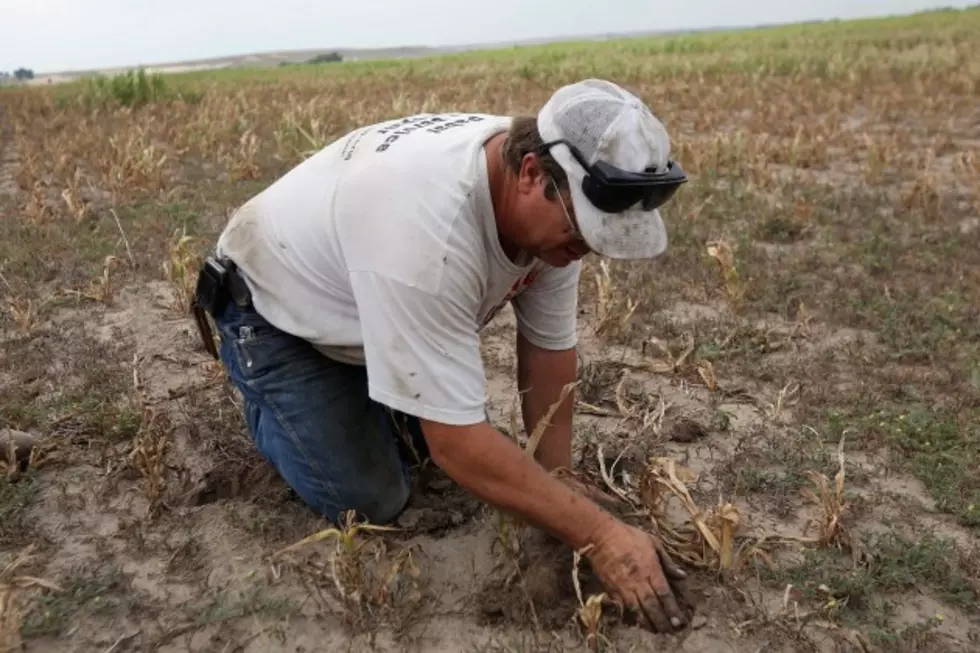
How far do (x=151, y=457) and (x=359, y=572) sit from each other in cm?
94

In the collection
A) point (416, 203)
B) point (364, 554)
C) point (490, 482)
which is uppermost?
point (416, 203)

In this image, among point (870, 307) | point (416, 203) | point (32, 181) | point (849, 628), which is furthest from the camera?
point (32, 181)

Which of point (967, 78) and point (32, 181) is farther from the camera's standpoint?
point (967, 78)

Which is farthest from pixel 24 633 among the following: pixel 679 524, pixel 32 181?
pixel 32 181

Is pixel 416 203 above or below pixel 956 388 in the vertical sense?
above

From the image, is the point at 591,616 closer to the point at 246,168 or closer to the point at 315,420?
→ the point at 315,420

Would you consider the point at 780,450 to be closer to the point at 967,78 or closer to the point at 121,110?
the point at 121,110

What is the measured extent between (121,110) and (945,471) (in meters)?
9.42

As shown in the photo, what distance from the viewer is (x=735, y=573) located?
235 centimetres

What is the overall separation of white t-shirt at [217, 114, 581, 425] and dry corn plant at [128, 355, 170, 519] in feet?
2.37

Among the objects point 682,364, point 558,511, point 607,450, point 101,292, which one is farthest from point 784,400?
point 101,292

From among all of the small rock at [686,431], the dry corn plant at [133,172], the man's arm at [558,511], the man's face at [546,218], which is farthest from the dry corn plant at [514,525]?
the dry corn plant at [133,172]

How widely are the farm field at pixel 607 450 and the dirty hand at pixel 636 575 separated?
0.06 m

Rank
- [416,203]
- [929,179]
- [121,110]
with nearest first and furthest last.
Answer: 1. [416,203]
2. [929,179]
3. [121,110]
